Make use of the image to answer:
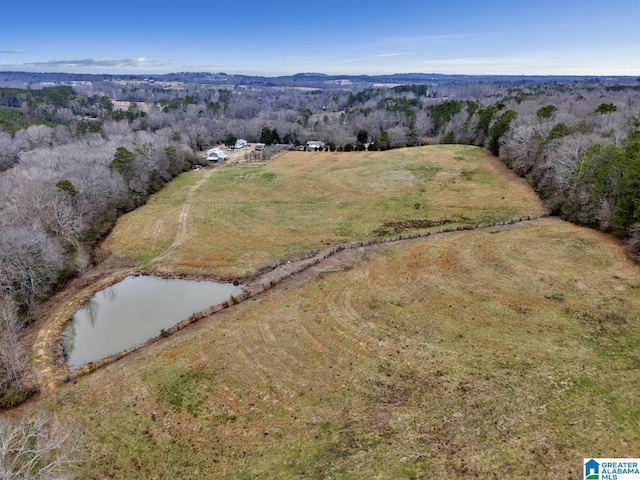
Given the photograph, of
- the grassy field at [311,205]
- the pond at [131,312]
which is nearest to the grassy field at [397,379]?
the pond at [131,312]

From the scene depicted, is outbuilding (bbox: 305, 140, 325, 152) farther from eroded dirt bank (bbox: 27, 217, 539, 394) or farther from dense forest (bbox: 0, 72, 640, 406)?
eroded dirt bank (bbox: 27, 217, 539, 394)

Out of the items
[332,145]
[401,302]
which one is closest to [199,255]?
[401,302]

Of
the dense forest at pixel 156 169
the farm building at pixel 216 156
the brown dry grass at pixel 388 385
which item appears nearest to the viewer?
the brown dry grass at pixel 388 385

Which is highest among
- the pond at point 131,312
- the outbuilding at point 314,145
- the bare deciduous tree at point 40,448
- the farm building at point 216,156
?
the outbuilding at point 314,145

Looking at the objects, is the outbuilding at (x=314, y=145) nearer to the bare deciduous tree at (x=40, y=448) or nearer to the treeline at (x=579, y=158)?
the treeline at (x=579, y=158)

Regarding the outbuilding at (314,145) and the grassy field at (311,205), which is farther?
the outbuilding at (314,145)

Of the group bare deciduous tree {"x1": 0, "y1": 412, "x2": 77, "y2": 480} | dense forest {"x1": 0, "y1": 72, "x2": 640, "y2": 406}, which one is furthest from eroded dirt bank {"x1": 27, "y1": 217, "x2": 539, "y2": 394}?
bare deciduous tree {"x1": 0, "y1": 412, "x2": 77, "y2": 480}

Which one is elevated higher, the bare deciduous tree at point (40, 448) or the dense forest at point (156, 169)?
the dense forest at point (156, 169)
